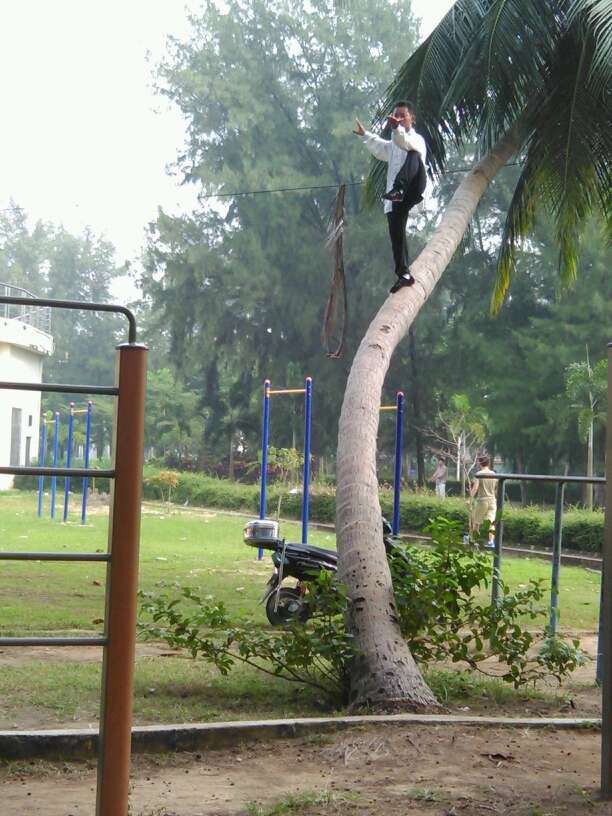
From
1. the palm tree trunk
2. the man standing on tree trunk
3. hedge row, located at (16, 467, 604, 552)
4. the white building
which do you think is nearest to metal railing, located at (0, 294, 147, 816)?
the palm tree trunk

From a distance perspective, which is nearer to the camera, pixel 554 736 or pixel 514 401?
pixel 554 736

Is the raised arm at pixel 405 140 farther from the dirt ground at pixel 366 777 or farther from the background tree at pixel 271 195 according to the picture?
the background tree at pixel 271 195

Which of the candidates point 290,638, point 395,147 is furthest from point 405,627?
point 395,147

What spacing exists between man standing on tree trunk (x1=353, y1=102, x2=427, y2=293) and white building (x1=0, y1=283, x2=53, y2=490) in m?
23.0

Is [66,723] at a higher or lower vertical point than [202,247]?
lower

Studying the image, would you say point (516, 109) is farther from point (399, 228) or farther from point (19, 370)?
point (19, 370)

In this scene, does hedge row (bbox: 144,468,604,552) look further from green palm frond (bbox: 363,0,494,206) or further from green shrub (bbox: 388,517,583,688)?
green shrub (bbox: 388,517,583,688)

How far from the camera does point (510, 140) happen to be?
975cm

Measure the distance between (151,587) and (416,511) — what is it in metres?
15.0

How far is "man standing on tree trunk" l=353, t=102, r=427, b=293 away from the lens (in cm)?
796

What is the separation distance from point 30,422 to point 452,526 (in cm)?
3340

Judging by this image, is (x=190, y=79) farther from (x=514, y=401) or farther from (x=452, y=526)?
(x=452, y=526)

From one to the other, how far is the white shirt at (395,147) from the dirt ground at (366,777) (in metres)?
4.31

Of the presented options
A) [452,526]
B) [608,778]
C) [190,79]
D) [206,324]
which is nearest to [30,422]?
[206,324]
